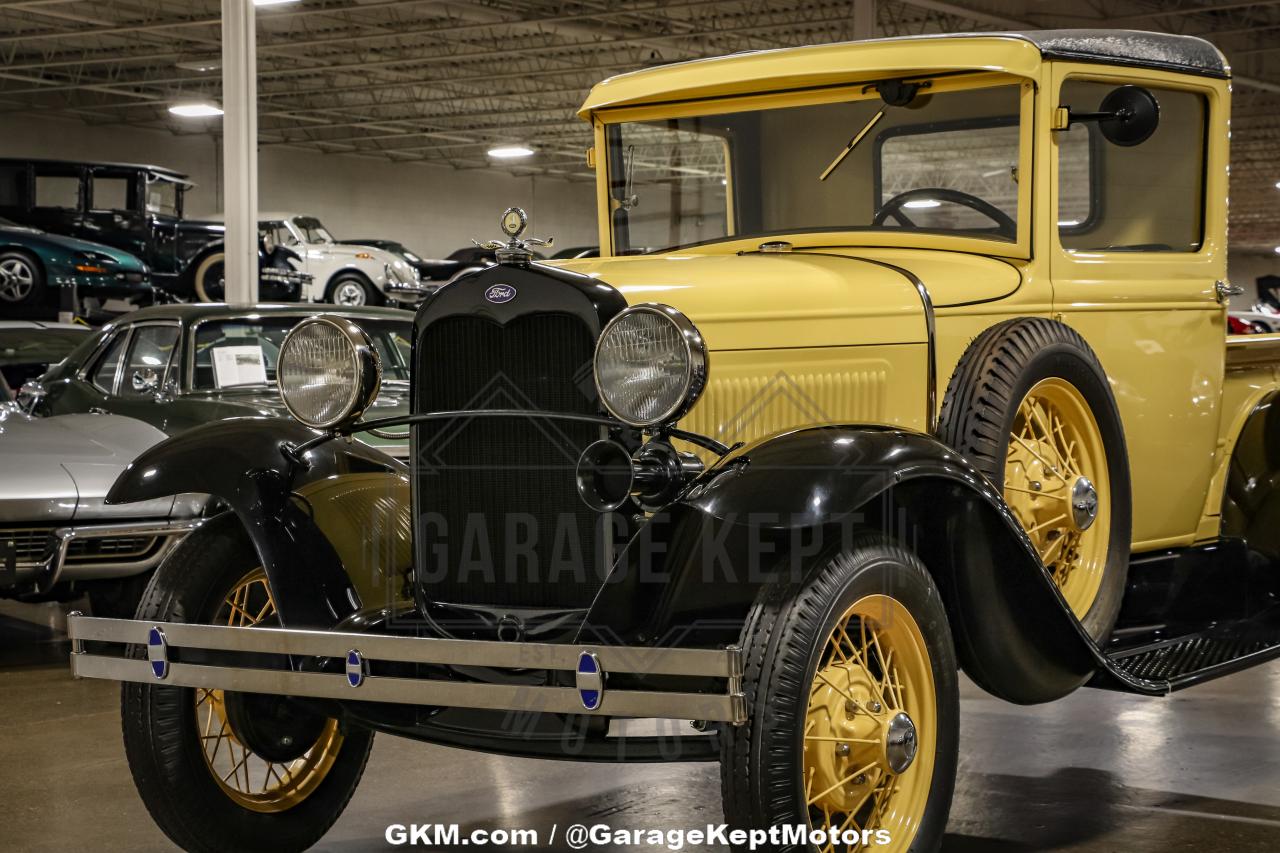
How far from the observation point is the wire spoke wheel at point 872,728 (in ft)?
9.07

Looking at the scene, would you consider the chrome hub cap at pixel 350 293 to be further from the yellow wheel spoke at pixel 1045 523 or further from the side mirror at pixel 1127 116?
the yellow wheel spoke at pixel 1045 523

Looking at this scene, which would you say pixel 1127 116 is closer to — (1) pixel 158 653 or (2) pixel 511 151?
(1) pixel 158 653

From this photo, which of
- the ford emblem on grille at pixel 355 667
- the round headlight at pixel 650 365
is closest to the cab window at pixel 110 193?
the ford emblem on grille at pixel 355 667

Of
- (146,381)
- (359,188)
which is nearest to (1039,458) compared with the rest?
(146,381)

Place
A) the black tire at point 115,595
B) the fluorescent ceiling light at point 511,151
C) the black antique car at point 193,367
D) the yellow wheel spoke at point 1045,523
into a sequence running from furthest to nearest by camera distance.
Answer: the fluorescent ceiling light at point 511,151 → the black antique car at point 193,367 → the black tire at point 115,595 → the yellow wheel spoke at point 1045,523

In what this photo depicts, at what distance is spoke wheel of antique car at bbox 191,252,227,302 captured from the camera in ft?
51.2

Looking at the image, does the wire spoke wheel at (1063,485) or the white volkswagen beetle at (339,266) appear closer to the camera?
the wire spoke wheel at (1063,485)

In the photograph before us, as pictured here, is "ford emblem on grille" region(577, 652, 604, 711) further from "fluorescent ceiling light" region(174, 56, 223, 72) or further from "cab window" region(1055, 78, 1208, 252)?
"fluorescent ceiling light" region(174, 56, 223, 72)

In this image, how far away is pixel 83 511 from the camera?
18.9 ft

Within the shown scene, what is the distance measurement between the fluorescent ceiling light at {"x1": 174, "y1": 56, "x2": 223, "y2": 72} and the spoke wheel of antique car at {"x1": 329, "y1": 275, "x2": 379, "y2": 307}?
484cm

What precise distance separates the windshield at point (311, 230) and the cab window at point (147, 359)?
1108 cm

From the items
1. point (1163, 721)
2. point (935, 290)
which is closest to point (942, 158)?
point (935, 290)

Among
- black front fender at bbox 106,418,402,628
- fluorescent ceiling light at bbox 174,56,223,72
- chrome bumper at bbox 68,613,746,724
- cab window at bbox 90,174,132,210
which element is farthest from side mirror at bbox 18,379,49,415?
fluorescent ceiling light at bbox 174,56,223,72

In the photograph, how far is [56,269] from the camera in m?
14.7
